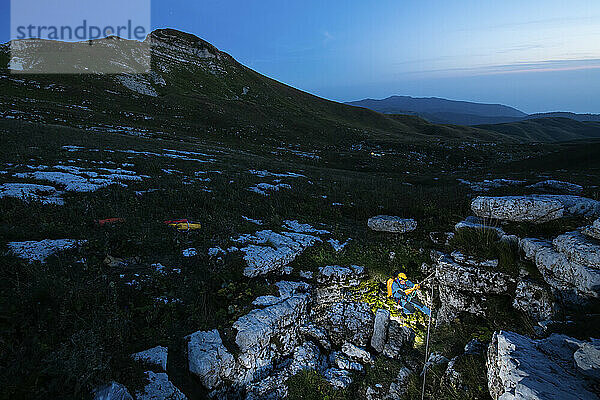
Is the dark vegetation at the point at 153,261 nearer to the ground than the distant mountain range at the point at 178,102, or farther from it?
nearer to the ground

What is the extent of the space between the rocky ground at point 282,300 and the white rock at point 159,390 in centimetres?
4

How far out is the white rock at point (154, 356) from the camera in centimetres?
512

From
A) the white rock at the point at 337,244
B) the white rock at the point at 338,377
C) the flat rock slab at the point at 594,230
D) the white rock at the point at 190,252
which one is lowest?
the white rock at the point at 338,377

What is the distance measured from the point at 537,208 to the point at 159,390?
10.9 metres

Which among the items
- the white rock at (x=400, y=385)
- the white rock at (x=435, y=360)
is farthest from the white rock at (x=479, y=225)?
the white rock at (x=400, y=385)

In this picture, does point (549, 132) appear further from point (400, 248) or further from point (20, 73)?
point (20, 73)

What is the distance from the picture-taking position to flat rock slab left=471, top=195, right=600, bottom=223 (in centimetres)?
856

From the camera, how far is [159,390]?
186 inches

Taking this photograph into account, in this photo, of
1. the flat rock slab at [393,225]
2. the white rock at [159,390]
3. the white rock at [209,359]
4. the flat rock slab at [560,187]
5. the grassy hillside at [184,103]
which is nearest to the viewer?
the white rock at [159,390]

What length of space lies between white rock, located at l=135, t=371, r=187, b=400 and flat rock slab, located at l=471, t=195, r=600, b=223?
33.3 feet

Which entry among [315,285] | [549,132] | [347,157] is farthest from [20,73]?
[549,132]

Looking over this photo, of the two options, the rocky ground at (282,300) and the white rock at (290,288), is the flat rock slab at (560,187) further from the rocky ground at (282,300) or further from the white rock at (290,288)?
the white rock at (290,288)

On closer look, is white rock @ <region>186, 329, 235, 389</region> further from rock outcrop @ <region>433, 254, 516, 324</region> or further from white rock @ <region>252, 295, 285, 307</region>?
rock outcrop @ <region>433, 254, 516, 324</region>

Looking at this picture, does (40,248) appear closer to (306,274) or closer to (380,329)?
(306,274)
